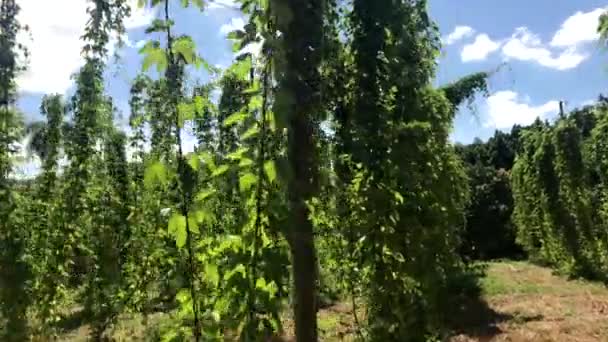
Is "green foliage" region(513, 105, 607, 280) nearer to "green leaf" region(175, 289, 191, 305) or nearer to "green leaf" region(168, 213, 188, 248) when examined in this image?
"green leaf" region(175, 289, 191, 305)

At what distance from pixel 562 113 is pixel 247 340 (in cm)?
2082

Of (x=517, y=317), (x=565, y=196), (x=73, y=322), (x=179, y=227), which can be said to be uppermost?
(x=565, y=196)

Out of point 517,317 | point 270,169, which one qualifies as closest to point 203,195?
point 270,169

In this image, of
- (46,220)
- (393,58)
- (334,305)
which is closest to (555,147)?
(334,305)

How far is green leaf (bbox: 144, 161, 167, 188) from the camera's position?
144 cm

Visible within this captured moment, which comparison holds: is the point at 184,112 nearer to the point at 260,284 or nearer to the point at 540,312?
the point at 260,284

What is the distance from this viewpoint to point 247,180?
5.14 feet

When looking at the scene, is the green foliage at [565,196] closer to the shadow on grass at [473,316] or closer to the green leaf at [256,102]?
the shadow on grass at [473,316]

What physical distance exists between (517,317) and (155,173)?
38.7ft

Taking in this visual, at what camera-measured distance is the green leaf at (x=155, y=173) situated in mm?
1438

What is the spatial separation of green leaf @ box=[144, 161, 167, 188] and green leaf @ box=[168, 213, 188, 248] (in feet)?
0.30

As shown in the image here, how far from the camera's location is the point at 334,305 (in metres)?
13.7

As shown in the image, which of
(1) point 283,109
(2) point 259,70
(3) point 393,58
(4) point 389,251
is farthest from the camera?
(3) point 393,58

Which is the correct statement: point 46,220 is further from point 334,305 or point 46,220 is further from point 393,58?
point 393,58
